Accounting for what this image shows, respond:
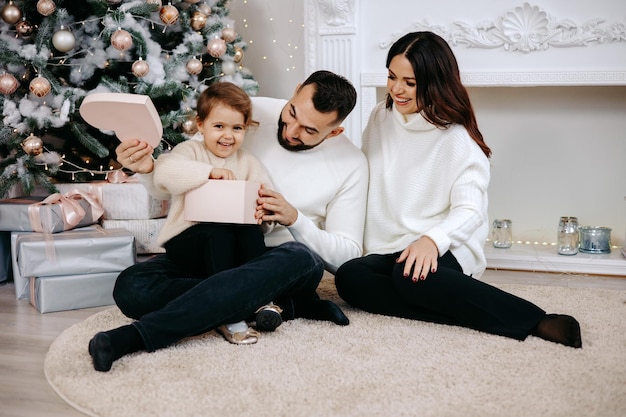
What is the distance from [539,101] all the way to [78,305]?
77.9 inches

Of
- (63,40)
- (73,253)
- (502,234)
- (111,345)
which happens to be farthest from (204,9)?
(111,345)

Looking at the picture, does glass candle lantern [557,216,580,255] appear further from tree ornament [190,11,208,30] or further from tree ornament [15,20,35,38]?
tree ornament [15,20,35,38]

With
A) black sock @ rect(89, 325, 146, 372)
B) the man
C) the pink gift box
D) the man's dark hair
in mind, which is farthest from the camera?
the man's dark hair

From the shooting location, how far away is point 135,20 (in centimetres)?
255

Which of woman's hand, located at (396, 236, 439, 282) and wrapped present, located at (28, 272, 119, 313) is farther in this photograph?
wrapped present, located at (28, 272, 119, 313)

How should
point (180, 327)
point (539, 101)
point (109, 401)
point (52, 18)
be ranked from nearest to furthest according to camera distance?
point (109, 401) → point (180, 327) → point (52, 18) → point (539, 101)

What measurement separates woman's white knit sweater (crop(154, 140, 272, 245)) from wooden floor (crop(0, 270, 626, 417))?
0.39 meters

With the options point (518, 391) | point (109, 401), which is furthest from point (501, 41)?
point (109, 401)

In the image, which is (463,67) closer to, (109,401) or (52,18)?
(52,18)

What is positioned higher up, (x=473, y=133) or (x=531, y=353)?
(x=473, y=133)

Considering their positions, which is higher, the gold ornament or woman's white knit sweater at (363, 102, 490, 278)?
the gold ornament

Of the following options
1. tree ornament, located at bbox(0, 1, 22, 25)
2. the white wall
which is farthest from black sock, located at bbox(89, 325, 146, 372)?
the white wall

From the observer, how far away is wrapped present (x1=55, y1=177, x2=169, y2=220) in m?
2.46

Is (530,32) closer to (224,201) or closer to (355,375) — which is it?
(224,201)
